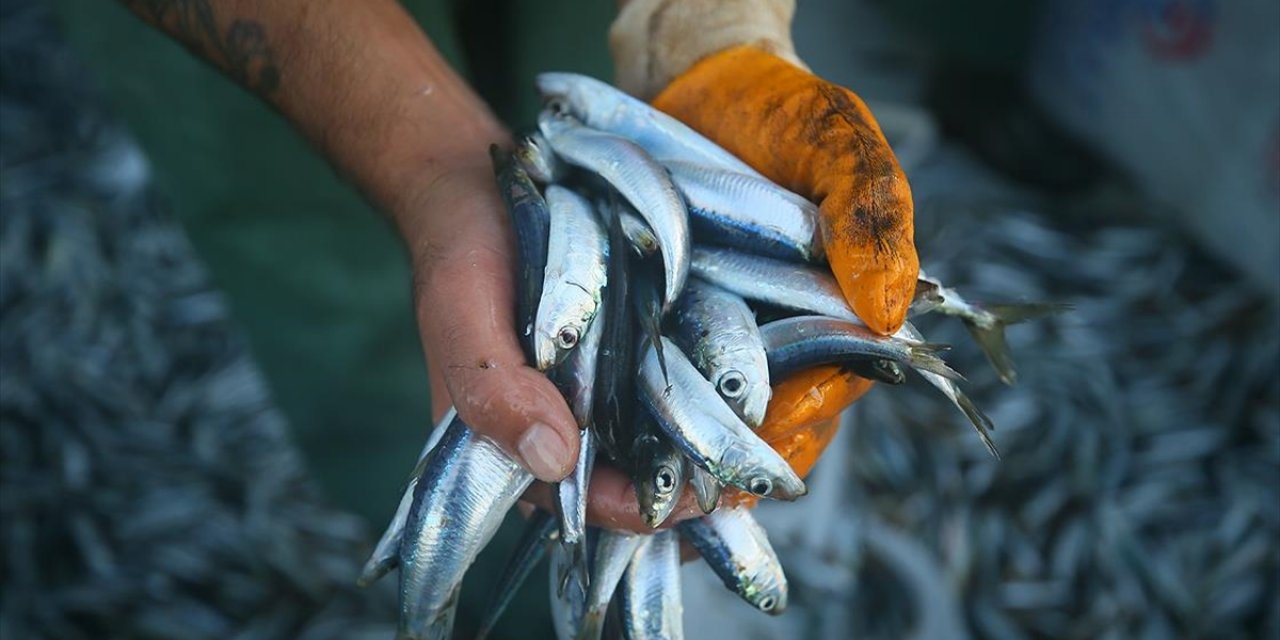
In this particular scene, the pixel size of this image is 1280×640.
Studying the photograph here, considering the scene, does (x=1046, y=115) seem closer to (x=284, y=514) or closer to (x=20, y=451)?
(x=284, y=514)

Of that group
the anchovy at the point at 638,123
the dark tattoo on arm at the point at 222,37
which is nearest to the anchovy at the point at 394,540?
the anchovy at the point at 638,123

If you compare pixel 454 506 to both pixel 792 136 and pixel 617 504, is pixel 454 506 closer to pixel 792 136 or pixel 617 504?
pixel 617 504

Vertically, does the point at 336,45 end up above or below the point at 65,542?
above

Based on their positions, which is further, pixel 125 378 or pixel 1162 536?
pixel 125 378

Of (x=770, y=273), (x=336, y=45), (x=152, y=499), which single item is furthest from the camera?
(x=152, y=499)

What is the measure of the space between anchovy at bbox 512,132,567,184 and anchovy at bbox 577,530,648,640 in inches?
26.0

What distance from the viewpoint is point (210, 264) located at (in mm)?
3543

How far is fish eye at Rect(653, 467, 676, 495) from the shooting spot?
1.61 meters

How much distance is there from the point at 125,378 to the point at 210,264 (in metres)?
0.87

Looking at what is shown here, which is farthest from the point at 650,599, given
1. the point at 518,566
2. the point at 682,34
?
→ the point at 682,34

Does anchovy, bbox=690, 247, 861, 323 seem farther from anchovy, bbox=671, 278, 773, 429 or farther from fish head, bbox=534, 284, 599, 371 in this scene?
fish head, bbox=534, 284, 599, 371

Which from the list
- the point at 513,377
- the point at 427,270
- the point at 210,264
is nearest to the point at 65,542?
the point at 210,264

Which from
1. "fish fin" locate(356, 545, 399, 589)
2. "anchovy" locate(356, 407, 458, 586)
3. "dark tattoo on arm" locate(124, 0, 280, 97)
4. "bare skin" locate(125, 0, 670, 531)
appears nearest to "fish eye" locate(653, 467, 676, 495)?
"bare skin" locate(125, 0, 670, 531)

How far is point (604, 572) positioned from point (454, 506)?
1.13ft
